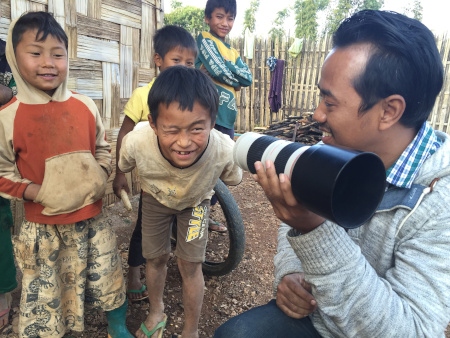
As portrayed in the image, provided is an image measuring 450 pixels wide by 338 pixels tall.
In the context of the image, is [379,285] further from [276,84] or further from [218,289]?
[276,84]

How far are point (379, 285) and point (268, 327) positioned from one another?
49 cm

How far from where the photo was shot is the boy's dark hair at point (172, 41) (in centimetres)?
223

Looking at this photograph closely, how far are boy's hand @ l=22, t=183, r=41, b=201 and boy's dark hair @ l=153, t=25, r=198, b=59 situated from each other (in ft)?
3.86

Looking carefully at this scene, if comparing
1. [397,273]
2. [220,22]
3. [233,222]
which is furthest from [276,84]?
[397,273]

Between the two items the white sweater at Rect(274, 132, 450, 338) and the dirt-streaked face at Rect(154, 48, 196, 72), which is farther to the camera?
the dirt-streaked face at Rect(154, 48, 196, 72)

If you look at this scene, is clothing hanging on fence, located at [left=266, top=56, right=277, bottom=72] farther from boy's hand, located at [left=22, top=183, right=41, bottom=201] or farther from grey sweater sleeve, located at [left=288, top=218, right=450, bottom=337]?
grey sweater sleeve, located at [left=288, top=218, right=450, bottom=337]

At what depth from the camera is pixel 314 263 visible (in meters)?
1.01

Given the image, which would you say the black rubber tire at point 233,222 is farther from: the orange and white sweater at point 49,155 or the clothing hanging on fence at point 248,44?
the clothing hanging on fence at point 248,44

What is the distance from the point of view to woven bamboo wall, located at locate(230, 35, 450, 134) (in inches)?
349

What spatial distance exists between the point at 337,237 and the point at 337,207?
0.17 meters

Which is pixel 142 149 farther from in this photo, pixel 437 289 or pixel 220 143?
pixel 437 289

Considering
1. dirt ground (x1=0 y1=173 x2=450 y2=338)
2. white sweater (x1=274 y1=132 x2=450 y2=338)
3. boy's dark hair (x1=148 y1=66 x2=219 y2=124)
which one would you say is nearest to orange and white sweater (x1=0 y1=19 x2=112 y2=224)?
boy's dark hair (x1=148 y1=66 x2=219 y2=124)

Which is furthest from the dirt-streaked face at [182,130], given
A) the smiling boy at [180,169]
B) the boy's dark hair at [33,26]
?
the boy's dark hair at [33,26]

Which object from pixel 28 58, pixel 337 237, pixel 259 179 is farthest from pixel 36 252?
pixel 337 237
